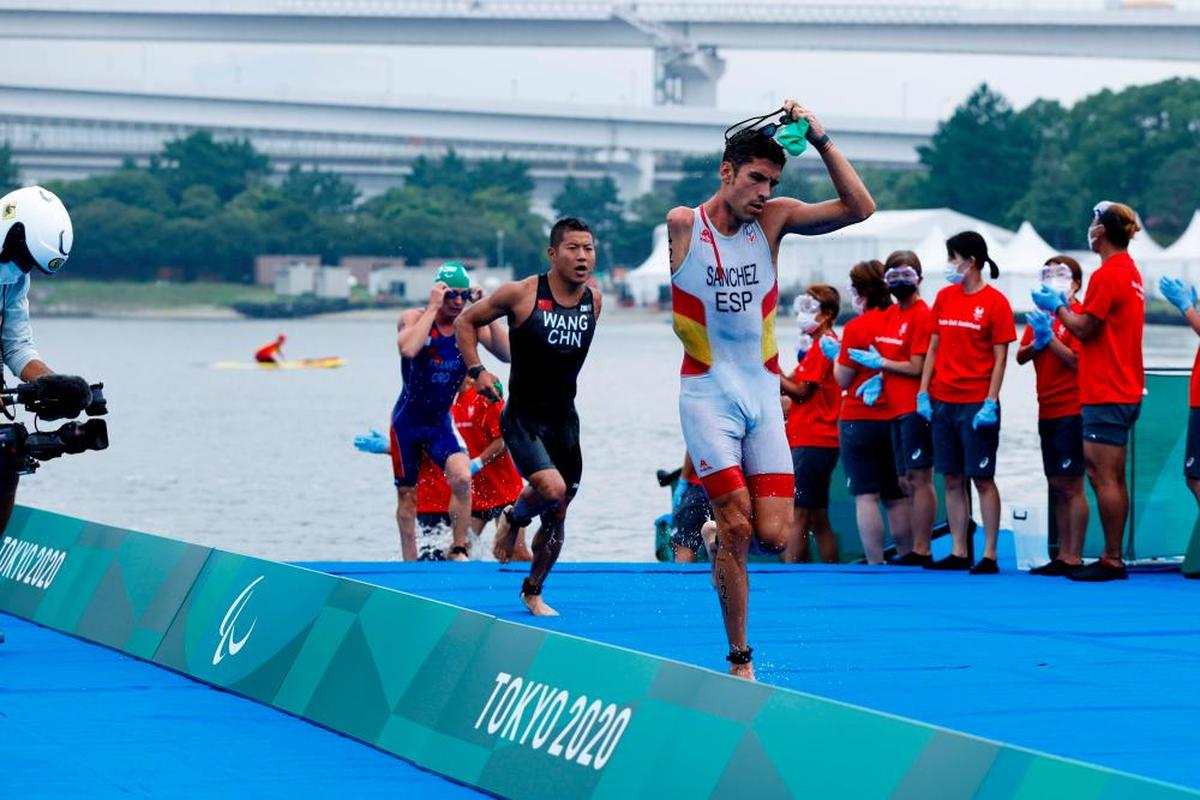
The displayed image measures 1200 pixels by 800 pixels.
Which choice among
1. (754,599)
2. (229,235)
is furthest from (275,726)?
(229,235)

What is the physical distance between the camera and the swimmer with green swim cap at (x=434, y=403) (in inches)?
535

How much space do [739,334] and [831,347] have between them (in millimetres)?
5587

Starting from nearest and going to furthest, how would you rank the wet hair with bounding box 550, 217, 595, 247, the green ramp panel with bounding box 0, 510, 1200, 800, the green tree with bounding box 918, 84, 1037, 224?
the green ramp panel with bounding box 0, 510, 1200, 800
the wet hair with bounding box 550, 217, 595, 247
the green tree with bounding box 918, 84, 1037, 224

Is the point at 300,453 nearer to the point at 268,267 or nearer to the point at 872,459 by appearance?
the point at 872,459

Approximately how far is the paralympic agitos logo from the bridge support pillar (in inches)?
5264

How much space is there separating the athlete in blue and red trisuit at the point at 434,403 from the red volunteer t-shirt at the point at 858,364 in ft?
7.32

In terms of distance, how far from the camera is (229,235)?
11969 cm

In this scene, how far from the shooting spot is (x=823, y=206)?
812cm

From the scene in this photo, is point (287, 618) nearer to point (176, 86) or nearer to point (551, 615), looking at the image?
point (551, 615)

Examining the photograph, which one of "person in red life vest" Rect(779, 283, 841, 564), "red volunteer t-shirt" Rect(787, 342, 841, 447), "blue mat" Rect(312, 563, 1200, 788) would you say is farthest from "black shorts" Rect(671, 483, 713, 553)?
"blue mat" Rect(312, 563, 1200, 788)

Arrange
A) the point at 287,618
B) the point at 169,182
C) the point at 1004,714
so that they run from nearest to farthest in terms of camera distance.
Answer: the point at 1004,714 < the point at 287,618 < the point at 169,182

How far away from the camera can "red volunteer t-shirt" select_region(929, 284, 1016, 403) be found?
12664 mm

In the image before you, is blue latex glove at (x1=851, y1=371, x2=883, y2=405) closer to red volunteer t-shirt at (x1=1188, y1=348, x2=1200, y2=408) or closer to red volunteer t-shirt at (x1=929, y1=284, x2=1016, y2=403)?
red volunteer t-shirt at (x1=929, y1=284, x2=1016, y2=403)

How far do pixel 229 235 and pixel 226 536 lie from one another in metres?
95.5
